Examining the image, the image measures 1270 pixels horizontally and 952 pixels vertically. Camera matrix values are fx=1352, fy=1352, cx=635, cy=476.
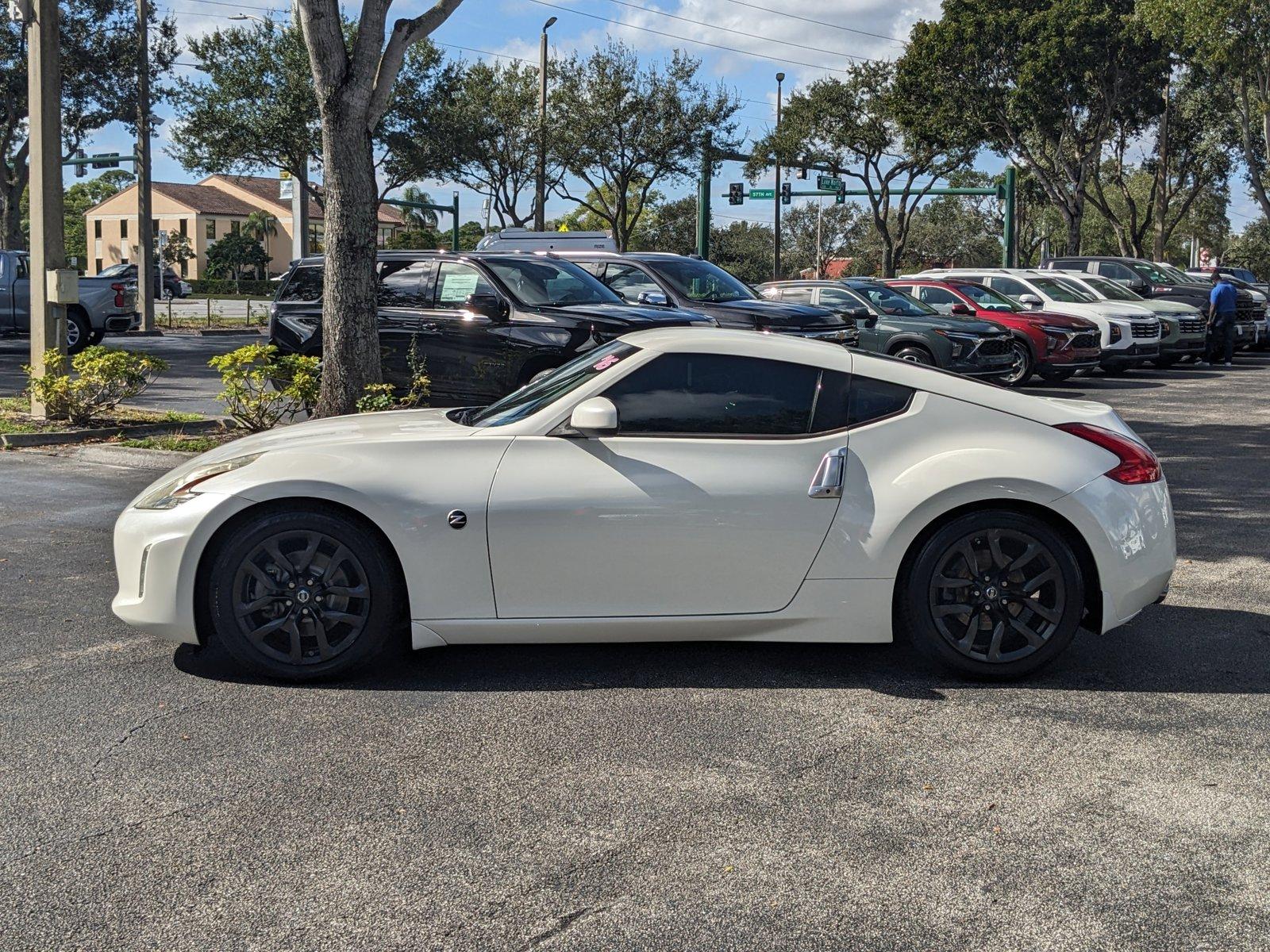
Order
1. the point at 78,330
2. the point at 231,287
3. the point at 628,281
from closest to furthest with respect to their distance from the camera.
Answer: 1. the point at 628,281
2. the point at 78,330
3. the point at 231,287

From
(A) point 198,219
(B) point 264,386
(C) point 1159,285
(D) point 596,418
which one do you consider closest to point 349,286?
(B) point 264,386

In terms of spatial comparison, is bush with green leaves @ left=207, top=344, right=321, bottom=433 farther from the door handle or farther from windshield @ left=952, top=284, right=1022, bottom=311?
windshield @ left=952, top=284, right=1022, bottom=311

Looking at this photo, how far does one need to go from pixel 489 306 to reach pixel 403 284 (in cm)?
120

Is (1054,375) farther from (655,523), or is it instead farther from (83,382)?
(655,523)

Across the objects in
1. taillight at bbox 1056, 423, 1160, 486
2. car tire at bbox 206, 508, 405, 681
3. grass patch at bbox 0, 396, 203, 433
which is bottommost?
car tire at bbox 206, 508, 405, 681

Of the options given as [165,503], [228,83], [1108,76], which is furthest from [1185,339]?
[228,83]

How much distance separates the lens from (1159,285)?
28688 millimetres

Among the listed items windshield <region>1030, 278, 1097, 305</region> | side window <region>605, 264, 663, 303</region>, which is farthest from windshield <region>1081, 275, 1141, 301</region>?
side window <region>605, 264, 663, 303</region>

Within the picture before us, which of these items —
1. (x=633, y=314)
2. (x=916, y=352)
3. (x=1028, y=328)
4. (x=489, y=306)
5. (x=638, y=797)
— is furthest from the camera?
(x=1028, y=328)

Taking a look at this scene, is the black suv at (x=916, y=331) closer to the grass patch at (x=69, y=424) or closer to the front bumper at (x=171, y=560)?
the grass patch at (x=69, y=424)

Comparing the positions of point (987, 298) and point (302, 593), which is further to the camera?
point (987, 298)

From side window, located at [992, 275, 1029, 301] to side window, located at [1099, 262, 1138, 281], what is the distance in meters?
5.48

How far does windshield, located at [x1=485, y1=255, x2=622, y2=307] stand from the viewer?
521 inches

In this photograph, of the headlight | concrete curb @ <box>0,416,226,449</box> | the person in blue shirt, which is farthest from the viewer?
the person in blue shirt
